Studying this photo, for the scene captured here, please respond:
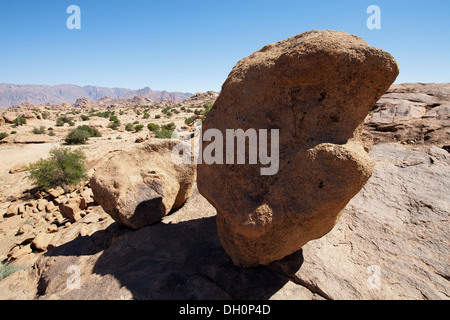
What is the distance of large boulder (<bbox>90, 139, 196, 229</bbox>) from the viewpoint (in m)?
3.78

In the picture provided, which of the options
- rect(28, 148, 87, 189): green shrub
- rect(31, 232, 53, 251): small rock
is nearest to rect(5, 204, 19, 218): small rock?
rect(28, 148, 87, 189): green shrub

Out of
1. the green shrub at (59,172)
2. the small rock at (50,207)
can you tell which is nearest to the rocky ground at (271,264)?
the small rock at (50,207)

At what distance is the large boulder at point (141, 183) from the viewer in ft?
12.4

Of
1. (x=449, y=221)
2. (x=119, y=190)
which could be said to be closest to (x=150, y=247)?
(x=119, y=190)

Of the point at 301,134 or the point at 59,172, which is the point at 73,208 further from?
the point at 301,134

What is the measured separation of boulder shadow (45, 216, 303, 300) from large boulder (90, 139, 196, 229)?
30 centimetres

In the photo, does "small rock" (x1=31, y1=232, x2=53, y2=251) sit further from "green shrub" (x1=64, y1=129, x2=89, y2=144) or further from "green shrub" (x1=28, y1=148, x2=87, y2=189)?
"green shrub" (x1=64, y1=129, x2=89, y2=144)

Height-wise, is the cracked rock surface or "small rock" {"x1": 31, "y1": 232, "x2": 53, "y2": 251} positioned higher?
the cracked rock surface

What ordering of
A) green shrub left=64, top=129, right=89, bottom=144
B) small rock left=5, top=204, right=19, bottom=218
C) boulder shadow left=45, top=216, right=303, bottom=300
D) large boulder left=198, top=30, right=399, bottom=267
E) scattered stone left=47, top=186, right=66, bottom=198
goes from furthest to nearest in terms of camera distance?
1. green shrub left=64, top=129, right=89, bottom=144
2. scattered stone left=47, top=186, right=66, bottom=198
3. small rock left=5, top=204, right=19, bottom=218
4. boulder shadow left=45, top=216, right=303, bottom=300
5. large boulder left=198, top=30, right=399, bottom=267

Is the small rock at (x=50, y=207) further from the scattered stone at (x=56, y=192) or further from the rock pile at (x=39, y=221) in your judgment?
the scattered stone at (x=56, y=192)

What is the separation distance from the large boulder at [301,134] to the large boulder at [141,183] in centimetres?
160

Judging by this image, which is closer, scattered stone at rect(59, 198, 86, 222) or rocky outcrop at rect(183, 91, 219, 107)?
scattered stone at rect(59, 198, 86, 222)

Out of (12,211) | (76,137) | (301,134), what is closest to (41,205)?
(12,211)

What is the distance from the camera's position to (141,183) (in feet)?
13.1
